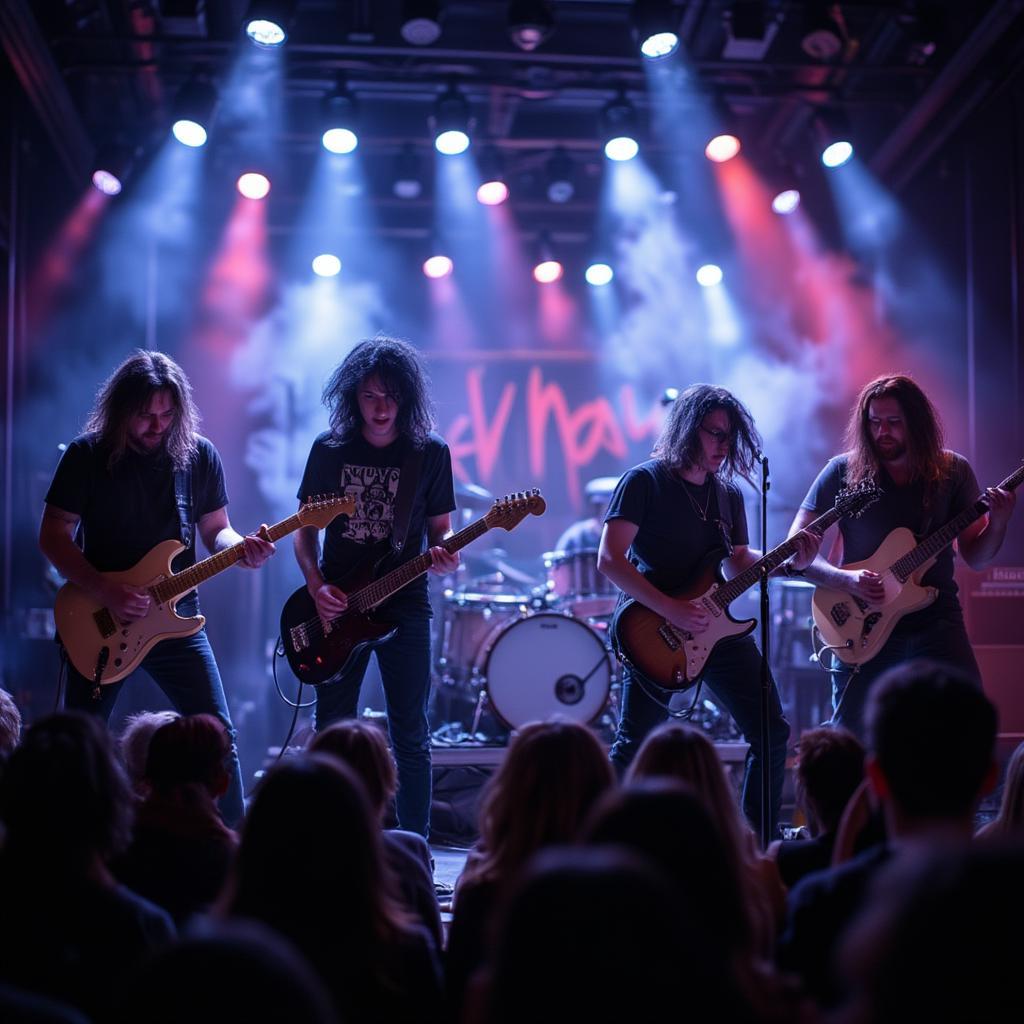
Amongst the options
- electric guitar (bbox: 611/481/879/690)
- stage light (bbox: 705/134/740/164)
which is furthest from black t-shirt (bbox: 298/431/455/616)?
stage light (bbox: 705/134/740/164)

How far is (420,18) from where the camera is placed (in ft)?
24.7

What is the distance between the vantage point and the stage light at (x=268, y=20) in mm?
7379

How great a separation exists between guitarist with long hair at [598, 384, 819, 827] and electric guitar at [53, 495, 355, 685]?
164 centimetres

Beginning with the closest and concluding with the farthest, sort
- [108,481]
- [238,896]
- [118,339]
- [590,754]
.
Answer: [238,896] < [590,754] < [108,481] < [118,339]

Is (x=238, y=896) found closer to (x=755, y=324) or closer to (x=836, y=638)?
(x=836, y=638)

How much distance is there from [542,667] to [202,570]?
300cm

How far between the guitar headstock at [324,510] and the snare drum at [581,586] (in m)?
3.35

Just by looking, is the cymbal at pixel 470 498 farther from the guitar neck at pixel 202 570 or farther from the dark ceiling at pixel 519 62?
the guitar neck at pixel 202 570

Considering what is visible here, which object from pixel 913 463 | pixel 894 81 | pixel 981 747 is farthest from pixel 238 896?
pixel 894 81

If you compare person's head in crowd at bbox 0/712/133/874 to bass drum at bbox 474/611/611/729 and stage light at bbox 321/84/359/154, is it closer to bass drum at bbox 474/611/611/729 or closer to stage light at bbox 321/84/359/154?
bass drum at bbox 474/611/611/729

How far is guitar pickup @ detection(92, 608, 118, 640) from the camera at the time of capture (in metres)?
4.66

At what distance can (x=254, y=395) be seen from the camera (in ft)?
38.2

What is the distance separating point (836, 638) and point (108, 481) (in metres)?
3.39

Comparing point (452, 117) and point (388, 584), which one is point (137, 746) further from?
point (452, 117)
